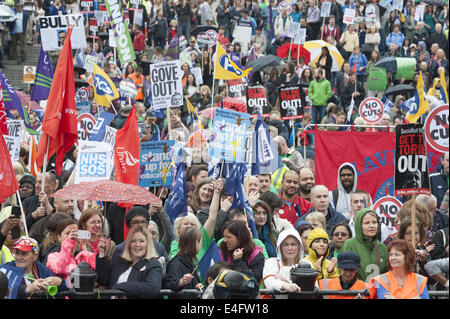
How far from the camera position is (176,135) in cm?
1583

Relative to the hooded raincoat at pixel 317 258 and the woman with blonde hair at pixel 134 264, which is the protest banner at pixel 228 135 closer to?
the hooded raincoat at pixel 317 258

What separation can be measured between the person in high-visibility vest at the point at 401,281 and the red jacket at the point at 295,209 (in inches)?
137

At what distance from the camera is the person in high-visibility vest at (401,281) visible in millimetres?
8023

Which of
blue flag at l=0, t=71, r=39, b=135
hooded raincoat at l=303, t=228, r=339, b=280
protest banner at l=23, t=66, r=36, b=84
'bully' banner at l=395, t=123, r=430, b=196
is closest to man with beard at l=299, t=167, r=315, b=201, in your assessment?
'bully' banner at l=395, t=123, r=430, b=196

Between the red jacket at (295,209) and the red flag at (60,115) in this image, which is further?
the red flag at (60,115)

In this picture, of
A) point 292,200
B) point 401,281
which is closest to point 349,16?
point 292,200

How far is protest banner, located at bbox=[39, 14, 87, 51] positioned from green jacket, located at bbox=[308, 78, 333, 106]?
5.84 meters

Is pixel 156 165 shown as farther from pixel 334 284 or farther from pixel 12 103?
pixel 12 103

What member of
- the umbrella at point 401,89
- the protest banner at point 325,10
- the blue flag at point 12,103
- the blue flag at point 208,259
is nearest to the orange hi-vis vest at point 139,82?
the umbrella at point 401,89

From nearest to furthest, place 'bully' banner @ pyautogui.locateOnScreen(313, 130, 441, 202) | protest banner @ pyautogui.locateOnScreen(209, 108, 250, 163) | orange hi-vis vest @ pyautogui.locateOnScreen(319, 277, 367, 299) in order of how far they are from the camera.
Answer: orange hi-vis vest @ pyautogui.locateOnScreen(319, 277, 367, 299) → protest banner @ pyautogui.locateOnScreen(209, 108, 250, 163) → 'bully' banner @ pyautogui.locateOnScreen(313, 130, 441, 202)

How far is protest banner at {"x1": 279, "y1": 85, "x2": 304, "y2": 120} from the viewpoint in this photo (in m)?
17.0

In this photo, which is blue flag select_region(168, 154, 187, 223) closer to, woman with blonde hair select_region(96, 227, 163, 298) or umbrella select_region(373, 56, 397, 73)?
woman with blonde hair select_region(96, 227, 163, 298)
